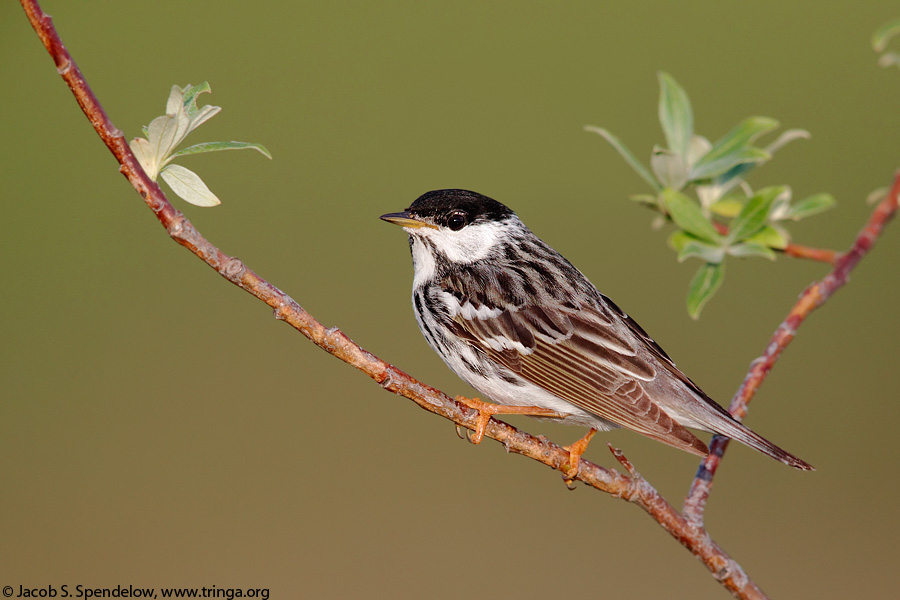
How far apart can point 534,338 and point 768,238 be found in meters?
1.28

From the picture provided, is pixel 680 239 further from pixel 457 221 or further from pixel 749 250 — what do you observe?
pixel 457 221

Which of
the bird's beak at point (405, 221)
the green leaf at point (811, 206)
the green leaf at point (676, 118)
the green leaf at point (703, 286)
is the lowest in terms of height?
the green leaf at point (703, 286)

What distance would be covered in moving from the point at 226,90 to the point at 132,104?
1.26 meters

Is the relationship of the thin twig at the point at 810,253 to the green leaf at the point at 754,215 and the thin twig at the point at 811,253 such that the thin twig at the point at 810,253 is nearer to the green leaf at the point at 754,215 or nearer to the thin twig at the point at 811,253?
the thin twig at the point at 811,253

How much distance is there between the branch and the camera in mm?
2592

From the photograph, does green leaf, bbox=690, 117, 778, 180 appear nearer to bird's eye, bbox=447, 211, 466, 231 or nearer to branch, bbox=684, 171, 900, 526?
branch, bbox=684, 171, 900, 526

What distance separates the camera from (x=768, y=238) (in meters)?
2.72

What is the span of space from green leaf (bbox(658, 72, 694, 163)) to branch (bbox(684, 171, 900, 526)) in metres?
0.70

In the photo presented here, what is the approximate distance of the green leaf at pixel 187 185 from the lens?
2.06 m

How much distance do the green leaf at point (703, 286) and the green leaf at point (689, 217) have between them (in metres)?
0.10

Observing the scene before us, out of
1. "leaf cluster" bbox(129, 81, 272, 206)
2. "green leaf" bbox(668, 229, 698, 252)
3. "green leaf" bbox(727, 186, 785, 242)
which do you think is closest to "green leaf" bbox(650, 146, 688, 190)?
"green leaf" bbox(668, 229, 698, 252)

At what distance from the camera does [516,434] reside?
276cm

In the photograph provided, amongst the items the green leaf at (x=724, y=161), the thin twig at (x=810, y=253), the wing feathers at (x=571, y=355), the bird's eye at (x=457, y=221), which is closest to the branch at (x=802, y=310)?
the thin twig at (x=810, y=253)

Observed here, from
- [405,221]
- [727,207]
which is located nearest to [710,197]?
[727,207]
